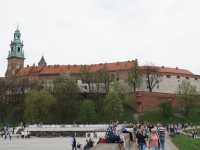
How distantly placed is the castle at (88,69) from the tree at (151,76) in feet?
2.93

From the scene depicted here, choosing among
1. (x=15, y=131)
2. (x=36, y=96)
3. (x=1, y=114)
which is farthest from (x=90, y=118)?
(x=1, y=114)

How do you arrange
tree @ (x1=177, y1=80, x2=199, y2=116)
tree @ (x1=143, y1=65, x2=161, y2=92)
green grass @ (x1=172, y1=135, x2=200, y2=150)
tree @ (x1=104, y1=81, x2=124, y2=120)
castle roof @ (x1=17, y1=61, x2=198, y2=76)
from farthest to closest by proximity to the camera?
1. castle roof @ (x1=17, y1=61, x2=198, y2=76)
2. tree @ (x1=143, y1=65, x2=161, y2=92)
3. tree @ (x1=177, y1=80, x2=199, y2=116)
4. tree @ (x1=104, y1=81, x2=124, y2=120)
5. green grass @ (x1=172, y1=135, x2=200, y2=150)

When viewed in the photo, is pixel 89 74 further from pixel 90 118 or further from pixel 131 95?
pixel 90 118

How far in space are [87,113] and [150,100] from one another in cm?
1836

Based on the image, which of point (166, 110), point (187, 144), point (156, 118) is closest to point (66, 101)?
point (156, 118)

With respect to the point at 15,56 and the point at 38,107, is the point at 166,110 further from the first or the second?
the point at 15,56

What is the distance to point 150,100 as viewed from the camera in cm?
9938

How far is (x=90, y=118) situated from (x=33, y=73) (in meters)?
50.0

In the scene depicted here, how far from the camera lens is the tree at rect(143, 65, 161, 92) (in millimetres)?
106981

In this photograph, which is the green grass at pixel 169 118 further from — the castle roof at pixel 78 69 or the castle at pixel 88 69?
the castle roof at pixel 78 69

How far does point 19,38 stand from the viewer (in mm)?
141000

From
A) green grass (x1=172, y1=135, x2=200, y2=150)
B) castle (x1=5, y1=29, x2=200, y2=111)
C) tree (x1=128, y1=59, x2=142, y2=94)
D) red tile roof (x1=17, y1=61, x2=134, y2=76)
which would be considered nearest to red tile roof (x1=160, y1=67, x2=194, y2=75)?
castle (x1=5, y1=29, x2=200, y2=111)

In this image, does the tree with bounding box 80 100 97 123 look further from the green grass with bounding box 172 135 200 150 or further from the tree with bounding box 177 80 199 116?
the green grass with bounding box 172 135 200 150

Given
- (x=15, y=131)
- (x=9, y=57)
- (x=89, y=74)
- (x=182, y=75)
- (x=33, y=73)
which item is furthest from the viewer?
(x=9, y=57)
